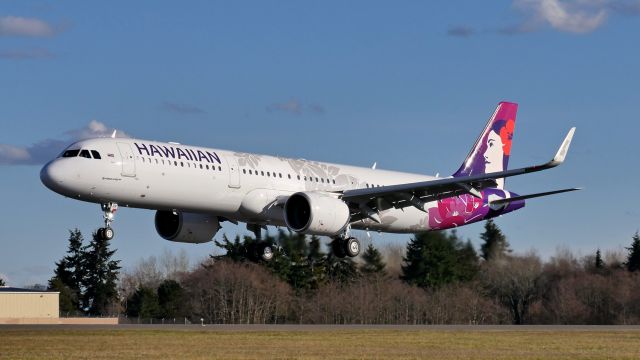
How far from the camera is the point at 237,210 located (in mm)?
56406

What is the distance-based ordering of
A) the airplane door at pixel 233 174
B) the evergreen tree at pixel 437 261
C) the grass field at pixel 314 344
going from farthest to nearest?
1. the evergreen tree at pixel 437 261
2. the airplane door at pixel 233 174
3. the grass field at pixel 314 344

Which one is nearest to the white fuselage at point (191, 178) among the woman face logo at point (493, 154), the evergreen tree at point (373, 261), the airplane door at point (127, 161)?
the airplane door at point (127, 161)

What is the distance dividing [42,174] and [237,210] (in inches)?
370

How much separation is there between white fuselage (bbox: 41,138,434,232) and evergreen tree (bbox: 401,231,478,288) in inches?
657

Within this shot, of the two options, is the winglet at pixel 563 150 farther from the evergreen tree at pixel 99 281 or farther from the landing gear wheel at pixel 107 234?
the evergreen tree at pixel 99 281

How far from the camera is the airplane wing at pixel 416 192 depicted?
5734cm

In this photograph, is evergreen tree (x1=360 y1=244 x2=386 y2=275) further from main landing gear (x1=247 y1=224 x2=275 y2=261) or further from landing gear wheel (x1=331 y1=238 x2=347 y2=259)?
landing gear wheel (x1=331 y1=238 x2=347 y2=259)

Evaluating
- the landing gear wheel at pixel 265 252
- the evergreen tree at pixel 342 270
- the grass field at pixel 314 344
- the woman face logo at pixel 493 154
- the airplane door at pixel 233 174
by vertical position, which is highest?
the woman face logo at pixel 493 154

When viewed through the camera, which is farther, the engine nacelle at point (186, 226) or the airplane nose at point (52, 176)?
the engine nacelle at point (186, 226)

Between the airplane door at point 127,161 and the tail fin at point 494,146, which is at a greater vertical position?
the tail fin at point 494,146

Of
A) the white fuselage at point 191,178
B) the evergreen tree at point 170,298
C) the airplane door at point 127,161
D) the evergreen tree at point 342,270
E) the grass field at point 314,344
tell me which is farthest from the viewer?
the evergreen tree at point 170,298

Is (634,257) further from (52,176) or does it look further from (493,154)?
(52,176)

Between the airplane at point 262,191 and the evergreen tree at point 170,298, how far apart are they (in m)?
41.4

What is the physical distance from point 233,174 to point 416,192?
9535 millimetres
